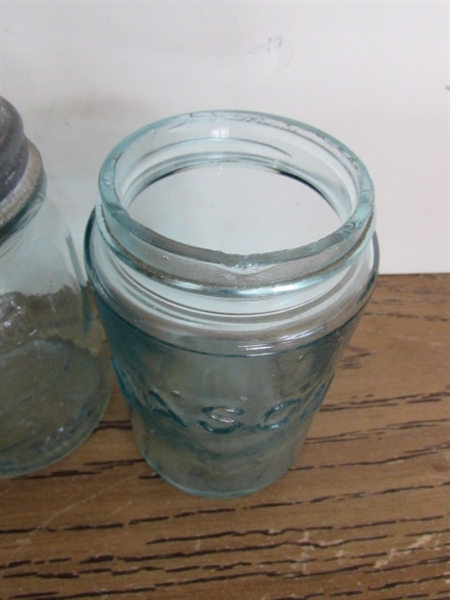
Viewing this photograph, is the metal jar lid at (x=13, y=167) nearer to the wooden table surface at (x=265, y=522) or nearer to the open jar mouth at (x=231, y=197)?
the open jar mouth at (x=231, y=197)

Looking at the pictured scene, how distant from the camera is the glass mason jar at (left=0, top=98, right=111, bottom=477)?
0.30 meters

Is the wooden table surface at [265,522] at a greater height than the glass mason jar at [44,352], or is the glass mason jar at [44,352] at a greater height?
the glass mason jar at [44,352]

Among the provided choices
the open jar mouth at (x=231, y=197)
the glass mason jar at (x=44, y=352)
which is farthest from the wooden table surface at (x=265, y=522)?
the open jar mouth at (x=231, y=197)

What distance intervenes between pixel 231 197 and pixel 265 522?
0.58ft

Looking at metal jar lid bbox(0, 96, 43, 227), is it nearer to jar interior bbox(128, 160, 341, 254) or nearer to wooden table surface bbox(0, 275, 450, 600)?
jar interior bbox(128, 160, 341, 254)

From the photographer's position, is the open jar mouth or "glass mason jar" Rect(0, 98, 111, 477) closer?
the open jar mouth

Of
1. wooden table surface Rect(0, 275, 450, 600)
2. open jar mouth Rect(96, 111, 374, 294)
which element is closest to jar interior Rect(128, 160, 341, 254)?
open jar mouth Rect(96, 111, 374, 294)

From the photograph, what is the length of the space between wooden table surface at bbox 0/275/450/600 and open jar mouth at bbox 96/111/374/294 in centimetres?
12

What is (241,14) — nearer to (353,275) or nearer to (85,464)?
(353,275)

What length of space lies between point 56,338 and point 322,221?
162mm

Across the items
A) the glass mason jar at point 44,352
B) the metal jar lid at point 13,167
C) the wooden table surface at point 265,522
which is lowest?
the wooden table surface at point 265,522

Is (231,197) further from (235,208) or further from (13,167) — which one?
(13,167)

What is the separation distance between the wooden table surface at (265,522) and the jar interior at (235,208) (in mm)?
105

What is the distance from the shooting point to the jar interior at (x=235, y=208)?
29cm
